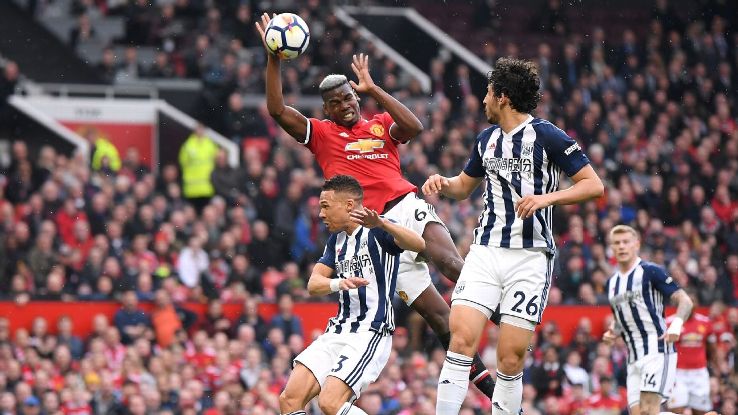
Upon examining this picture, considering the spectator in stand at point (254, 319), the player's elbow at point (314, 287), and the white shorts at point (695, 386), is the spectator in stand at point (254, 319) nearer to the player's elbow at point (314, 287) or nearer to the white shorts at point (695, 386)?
the white shorts at point (695, 386)

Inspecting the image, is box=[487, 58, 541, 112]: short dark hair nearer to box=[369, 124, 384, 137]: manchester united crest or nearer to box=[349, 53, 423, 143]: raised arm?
box=[349, 53, 423, 143]: raised arm

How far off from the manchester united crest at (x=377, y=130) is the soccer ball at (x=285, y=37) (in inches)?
34.0

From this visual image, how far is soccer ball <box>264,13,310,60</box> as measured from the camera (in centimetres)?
1080

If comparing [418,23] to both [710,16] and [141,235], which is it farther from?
[141,235]

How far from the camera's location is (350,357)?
1002 cm

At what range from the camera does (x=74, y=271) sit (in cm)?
1841

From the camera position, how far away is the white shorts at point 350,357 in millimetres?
9992

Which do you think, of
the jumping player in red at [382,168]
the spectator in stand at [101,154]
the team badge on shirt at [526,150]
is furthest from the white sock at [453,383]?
the spectator in stand at [101,154]

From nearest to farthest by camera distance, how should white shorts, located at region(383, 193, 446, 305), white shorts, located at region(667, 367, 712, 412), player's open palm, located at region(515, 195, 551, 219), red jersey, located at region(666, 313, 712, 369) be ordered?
player's open palm, located at region(515, 195, 551, 219) → white shorts, located at region(383, 193, 446, 305) → white shorts, located at region(667, 367, 712, 412) → red jersey, located at region(666, 313, 712, 369)

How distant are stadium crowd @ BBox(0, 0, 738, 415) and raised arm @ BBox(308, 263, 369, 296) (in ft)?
20.3

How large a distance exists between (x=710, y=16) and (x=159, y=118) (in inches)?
516

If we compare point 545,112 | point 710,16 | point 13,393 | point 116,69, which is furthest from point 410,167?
point 710,16

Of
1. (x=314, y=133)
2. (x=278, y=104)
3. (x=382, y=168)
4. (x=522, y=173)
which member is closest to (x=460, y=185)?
(x=522, y=173)

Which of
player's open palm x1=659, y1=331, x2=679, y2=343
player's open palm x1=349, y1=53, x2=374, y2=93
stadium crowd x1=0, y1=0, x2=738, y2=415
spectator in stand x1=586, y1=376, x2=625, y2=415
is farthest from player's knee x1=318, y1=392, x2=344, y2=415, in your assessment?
spectator in stand x1=586, y1=376, x2=625, y2=415
